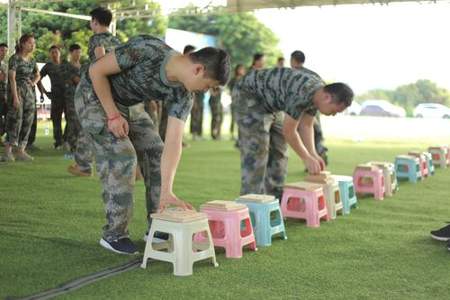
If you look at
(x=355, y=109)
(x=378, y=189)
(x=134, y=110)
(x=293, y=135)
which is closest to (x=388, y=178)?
(x=378, y=189)

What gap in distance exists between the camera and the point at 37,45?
7695 mm

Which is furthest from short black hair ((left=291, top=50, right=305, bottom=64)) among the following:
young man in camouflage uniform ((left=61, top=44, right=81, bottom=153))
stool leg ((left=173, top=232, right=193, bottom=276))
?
stool leg ((left=173, top=232, right=193, bottom=276))

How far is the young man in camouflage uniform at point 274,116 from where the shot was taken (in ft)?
13.2

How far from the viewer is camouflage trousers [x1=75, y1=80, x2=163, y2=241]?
3.36 metres

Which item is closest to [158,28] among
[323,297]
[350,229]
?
[350,229]

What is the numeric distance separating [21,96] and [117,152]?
15.2 feet

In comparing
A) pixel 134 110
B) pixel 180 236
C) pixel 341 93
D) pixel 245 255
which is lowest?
pixel 245 255

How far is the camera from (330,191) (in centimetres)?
481

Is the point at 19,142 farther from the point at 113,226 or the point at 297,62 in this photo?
the point at 113,226

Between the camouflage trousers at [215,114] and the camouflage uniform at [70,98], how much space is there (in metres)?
3.93

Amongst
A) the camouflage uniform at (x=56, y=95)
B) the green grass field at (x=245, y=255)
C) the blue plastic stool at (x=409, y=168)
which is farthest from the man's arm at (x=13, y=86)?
the blue plastic stool at (x=409, y=168)

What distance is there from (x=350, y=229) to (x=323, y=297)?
1656mm

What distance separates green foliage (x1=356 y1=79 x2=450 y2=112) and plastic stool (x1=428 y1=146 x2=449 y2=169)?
9.26 m

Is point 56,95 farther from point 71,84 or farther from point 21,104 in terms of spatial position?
point 21,104
